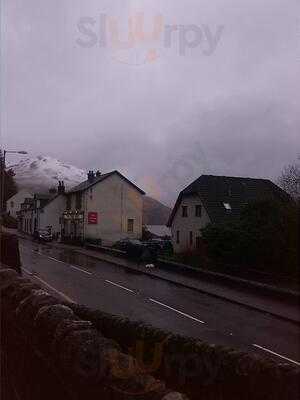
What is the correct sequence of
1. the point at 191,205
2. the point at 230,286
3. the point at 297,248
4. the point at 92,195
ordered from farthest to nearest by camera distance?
the point at 92,195
the point at 191,205
the point at 230,286
the point at 297,248

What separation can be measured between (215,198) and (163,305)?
6632mm

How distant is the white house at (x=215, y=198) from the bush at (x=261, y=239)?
0.16 metres

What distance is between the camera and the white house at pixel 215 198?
12.5 ft

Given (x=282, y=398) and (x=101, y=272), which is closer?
(x=282, y=398)

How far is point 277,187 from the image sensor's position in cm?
370

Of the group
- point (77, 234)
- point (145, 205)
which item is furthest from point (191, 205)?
point (77, 234)

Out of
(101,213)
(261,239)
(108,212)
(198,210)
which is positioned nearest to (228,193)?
(198,210)

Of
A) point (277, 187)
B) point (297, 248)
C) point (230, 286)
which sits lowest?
point (230, 286)

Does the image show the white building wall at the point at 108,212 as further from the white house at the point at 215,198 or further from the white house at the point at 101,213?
the white house at the point at 215,198

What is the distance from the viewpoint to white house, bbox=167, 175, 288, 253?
3818mm

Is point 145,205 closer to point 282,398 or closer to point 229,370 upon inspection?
point 229,370

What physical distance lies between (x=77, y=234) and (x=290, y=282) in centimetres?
1894

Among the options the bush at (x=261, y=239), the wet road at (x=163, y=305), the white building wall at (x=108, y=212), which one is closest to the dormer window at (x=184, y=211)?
the wet road at (x=163, y=305)

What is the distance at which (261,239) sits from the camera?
2830 millimetres
